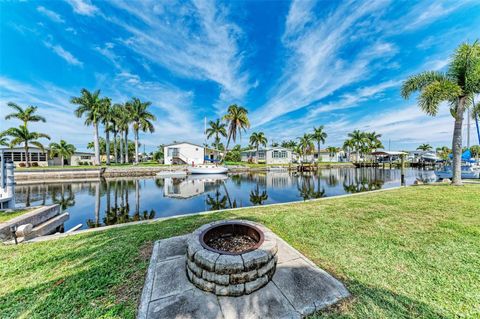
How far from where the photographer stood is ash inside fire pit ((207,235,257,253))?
10.4 ft

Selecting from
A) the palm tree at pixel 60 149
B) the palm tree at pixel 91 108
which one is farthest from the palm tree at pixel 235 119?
the palm tree at pixel 60 149

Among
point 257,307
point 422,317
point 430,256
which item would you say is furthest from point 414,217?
point 257,307

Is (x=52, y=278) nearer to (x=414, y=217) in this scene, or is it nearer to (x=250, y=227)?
(x=250, y=227)

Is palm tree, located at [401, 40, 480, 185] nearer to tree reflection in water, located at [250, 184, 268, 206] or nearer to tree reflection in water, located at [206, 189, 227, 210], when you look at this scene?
tree reflection in water, located at [250, 184, 268, 206]

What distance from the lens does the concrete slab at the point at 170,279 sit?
2.51m

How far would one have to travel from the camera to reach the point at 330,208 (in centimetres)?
641

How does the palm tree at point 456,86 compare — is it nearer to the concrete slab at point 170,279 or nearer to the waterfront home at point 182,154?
the concrete slab at point 170,279

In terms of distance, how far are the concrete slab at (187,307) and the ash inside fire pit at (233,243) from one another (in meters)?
0.80

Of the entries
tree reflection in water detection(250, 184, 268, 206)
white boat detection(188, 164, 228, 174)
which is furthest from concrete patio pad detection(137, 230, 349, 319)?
white boat detection(188, 164, 228, 174)

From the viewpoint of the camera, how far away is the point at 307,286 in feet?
8.57

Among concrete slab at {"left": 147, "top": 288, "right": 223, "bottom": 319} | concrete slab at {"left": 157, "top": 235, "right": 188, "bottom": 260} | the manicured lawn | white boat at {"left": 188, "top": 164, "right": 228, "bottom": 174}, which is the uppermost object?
white boat at {"left": 188, "top": 164, "right": 228, "bottom": 174}

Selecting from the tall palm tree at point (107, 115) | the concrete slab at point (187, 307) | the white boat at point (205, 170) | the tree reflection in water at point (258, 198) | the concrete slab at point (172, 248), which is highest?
the tall palm tree at point (107, 115)

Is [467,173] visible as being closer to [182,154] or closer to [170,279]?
[170,279]

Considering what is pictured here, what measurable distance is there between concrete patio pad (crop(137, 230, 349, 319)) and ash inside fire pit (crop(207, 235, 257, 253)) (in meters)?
0.58
